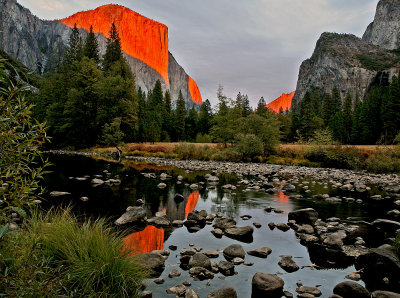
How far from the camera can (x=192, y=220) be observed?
9.11m

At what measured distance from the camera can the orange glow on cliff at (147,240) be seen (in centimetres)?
676

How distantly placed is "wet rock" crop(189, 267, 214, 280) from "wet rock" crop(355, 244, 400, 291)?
322cm

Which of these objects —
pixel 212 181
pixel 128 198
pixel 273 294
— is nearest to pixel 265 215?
pixel 273 294

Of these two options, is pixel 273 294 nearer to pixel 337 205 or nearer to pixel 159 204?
pixel 159 204

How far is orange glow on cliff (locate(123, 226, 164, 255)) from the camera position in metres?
6.76

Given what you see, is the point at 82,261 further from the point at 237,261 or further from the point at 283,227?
the point at 283,227

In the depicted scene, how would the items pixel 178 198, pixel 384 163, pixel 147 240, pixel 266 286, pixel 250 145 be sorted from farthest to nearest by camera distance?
pixel 250 145 < pixel 384 163 < pixel 178 198 < pixel 147 240 < pixel 266 286

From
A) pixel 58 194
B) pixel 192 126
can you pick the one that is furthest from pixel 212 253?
pixel 192 126

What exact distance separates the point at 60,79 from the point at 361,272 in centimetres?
6097

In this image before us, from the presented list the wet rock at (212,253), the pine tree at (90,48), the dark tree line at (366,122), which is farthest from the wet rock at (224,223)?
the pine tree at (90,48)

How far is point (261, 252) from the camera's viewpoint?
656cm

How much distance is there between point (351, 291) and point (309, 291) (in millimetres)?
750

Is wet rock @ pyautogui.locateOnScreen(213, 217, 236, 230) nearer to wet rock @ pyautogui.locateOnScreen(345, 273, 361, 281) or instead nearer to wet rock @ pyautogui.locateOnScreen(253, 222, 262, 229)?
wet rock @ pyautogui.locateOnScreen(253, 222, 262, 229)

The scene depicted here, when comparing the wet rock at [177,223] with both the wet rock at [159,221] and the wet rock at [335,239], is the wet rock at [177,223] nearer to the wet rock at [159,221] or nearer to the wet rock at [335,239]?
the wet rock at [159,221]
